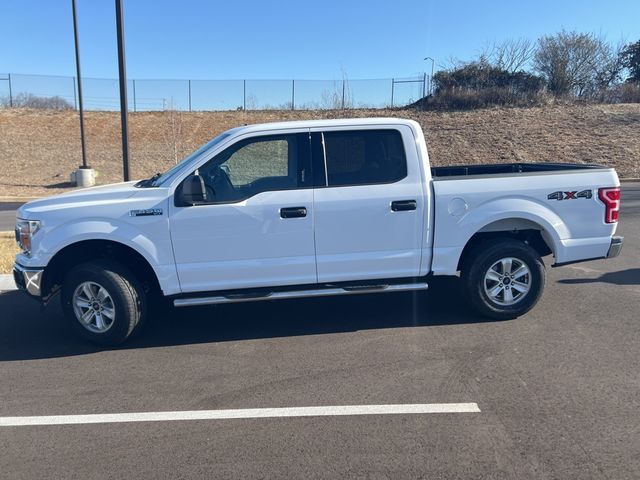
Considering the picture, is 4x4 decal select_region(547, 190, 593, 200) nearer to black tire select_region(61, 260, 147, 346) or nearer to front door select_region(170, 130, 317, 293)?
front door select_region(170, 130, 317, 293)

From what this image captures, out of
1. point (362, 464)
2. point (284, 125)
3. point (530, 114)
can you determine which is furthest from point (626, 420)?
point (530, 114)

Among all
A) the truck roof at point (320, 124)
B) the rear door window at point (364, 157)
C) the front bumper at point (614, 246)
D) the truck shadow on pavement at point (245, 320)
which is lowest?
the truck shadow on pavement at point (245, 320)

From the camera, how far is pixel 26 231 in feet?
16.5

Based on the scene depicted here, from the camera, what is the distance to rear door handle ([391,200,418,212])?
5176mm

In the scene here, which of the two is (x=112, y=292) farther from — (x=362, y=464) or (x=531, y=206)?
(x=531, y=206)

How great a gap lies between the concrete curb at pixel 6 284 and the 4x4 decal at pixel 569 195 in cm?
668

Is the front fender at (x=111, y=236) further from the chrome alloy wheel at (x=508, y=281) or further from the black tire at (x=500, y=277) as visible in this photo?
the chrome alloy wheel at (x=508, y=281)

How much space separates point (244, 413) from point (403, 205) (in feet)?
→ 8.14

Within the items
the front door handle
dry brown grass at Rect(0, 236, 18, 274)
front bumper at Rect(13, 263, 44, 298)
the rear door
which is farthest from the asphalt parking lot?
dry brown grass at Rect(0, 236, 18, 274)

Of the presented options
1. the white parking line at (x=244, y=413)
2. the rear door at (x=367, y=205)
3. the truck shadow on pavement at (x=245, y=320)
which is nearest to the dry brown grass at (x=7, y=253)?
the truck shadow on pavement at (x=245, y=320)

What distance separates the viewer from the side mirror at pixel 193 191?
4.88 m

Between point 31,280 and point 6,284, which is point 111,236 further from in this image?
point 6,284

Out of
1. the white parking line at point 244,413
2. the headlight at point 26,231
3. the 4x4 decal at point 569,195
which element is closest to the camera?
the white parking line at point 244,413

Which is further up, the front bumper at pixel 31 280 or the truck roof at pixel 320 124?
the truck roof at pixel 320 124
